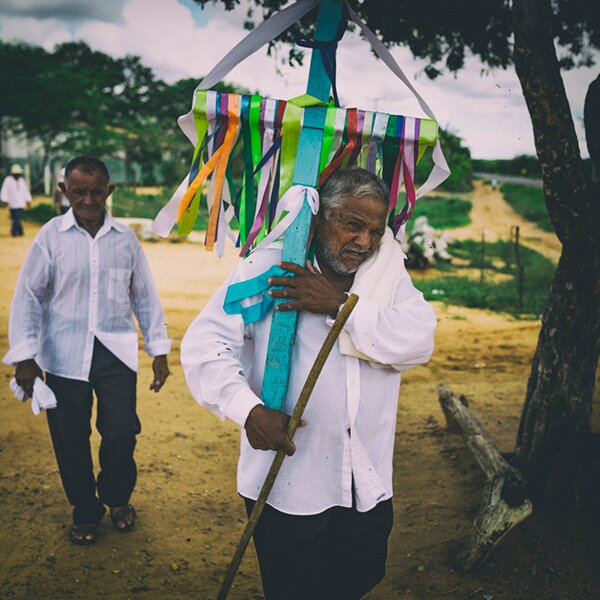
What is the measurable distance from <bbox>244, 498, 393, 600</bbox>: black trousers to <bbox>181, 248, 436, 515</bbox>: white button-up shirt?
0.07 m

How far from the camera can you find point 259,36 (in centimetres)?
253

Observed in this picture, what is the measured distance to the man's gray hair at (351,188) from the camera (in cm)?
235

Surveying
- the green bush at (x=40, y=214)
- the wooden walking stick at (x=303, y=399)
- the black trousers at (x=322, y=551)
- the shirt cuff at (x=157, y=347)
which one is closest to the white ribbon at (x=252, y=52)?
the wooden walking stick at (x=303, y=399)

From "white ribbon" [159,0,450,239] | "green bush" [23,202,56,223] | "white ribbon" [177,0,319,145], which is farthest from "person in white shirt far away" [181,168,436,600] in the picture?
"green bush" [23,202,56,223]

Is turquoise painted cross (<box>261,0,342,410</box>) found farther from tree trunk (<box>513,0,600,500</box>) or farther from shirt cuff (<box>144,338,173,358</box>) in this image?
shirt cuff (<box>144,338,173,358</box>)

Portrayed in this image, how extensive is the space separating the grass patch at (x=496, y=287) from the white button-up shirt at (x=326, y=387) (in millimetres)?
8589

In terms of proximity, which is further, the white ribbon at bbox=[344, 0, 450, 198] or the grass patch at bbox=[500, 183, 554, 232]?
the grass patch at bbox=[500, 183, 554, 232]

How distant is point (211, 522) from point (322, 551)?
5.81ft

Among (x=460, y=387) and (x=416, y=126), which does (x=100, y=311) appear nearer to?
(x=416, y=126)

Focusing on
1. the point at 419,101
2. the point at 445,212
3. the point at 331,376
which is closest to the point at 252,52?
the point at 419,101

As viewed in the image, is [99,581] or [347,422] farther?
[99,581]

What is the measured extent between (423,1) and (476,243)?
15504 mm

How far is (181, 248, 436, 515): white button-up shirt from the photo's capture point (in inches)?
90.2

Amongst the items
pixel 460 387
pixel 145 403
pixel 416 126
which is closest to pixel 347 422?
pixel 416 126
